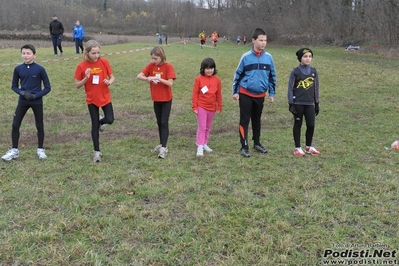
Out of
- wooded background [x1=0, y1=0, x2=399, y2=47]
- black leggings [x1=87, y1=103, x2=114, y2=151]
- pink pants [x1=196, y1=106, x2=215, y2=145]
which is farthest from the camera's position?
wooded background [x1=0, y1=0, x2=399, y2=47]

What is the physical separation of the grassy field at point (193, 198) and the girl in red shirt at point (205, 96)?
466 mm

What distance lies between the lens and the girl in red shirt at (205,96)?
5676 mm

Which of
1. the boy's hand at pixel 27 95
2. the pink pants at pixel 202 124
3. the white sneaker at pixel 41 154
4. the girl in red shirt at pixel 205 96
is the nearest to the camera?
the boy's hand at pixel 27 95

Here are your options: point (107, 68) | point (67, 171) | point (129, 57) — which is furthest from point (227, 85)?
point (67, 171)

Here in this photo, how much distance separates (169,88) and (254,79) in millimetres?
1395

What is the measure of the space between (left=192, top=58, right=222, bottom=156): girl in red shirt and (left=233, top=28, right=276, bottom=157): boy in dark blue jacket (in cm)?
37

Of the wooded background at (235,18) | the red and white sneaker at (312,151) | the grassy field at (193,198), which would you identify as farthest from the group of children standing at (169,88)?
the wooded background at (235,18)

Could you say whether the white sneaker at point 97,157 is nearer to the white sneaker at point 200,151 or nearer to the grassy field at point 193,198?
the grassy field at point 193,198

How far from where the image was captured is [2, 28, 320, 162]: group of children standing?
17.2 feet

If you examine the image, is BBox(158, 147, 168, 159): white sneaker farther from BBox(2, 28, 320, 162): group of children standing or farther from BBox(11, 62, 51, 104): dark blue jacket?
BBox(11, 62, 51, 104): dark blue jacket

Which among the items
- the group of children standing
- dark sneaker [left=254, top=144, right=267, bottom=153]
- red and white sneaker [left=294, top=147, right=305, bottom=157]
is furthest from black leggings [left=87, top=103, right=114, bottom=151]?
red and white sneaker [left=294, top=147, right=305, bottom=157]

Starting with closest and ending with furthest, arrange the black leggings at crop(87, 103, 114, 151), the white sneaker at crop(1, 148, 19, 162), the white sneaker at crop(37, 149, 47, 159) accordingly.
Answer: the white sneaker at crop(1, 148, 19, 162) → the black leggings at crop(87, 103, 114, 151) → the white sneaker at crop(37, 149, 47, 159)

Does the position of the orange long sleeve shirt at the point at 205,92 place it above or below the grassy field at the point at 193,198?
above

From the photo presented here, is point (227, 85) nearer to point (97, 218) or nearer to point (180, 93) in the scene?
point (180, 93)
